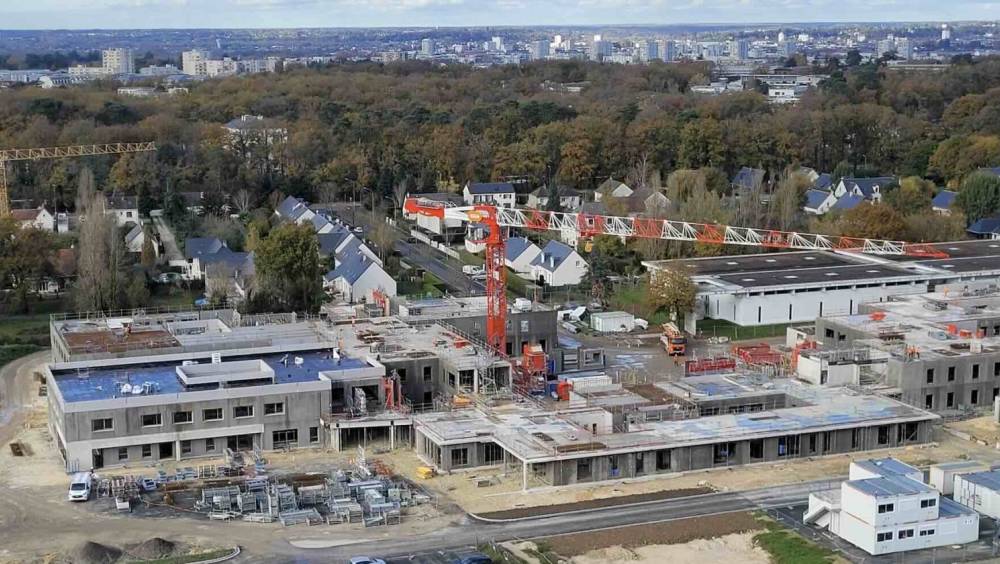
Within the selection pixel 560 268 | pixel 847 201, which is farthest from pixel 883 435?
pixel 847 201

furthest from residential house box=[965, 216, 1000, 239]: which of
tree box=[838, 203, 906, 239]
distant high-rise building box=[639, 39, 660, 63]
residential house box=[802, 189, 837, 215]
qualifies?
distant high-rise building box=[639, 39, 660, 63]

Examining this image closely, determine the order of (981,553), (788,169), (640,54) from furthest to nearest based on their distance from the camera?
(640,54) < (788,169) < (981,553)

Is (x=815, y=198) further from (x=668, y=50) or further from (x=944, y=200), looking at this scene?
(x=668, y=50)

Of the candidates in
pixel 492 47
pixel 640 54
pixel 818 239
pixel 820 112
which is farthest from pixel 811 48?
pixel 818 239

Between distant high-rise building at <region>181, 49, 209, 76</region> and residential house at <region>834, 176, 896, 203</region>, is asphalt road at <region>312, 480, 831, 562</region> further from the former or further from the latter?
distant high-rise building at <region>181, 49, 209, 76</region>

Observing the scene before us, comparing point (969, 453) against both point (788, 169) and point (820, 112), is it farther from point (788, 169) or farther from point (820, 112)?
point (820, 112)

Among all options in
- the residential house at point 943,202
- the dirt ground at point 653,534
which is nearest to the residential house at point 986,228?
the residential house at point 943,202
